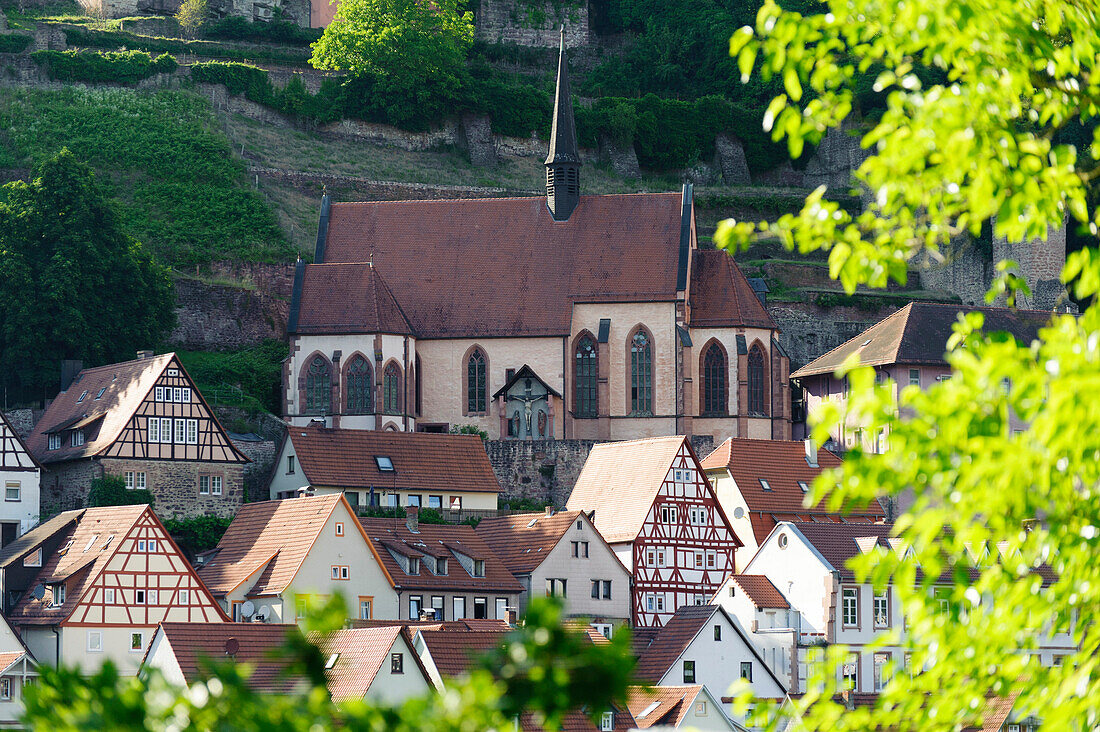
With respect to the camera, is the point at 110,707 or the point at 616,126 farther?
the point at 616,126

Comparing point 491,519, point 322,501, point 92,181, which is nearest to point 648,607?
point 491,519

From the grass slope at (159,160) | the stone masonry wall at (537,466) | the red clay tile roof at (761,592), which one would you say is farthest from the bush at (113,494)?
the grass slope at (159,160)

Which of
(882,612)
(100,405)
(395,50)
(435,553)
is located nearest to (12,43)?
(395,50)

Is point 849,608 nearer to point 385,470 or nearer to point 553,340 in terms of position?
point 385,470

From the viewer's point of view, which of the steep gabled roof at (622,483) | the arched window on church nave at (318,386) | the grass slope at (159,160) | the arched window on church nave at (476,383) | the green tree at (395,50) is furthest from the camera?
the green tree at (395,50)

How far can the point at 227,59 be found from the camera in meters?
82.1

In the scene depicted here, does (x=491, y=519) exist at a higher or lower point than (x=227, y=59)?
lower

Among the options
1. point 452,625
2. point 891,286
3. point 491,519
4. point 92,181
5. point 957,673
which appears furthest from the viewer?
point 891,286

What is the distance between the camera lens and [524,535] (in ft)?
165

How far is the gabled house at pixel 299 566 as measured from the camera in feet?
147

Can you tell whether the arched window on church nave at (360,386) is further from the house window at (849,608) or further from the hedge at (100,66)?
the hedge at (100,66)

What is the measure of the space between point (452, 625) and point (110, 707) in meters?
33.5

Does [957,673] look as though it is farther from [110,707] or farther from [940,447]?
[110,707]

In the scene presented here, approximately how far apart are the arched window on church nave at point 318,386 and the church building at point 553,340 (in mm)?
30
